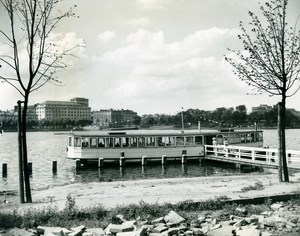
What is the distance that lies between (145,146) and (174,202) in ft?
87.3

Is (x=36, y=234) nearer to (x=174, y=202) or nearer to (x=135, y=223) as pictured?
(x=135, y=223)

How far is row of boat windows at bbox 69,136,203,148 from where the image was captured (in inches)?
1471

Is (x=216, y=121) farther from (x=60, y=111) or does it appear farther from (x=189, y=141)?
(x=189, y=141)

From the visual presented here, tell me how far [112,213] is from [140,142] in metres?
28.1

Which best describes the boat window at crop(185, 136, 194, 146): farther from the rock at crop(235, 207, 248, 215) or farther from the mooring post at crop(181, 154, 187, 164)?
the rock at crop(235, 207, 248, 215)

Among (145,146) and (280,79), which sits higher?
(280,79)

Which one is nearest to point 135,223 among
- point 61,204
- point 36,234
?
point 36,234

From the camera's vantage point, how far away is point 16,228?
9.17 m

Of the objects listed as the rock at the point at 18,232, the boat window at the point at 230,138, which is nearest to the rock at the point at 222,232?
the rock at the point at 18,232

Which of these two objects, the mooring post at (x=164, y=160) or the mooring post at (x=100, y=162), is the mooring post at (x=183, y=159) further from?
the mooring post at (x=100, y=162)

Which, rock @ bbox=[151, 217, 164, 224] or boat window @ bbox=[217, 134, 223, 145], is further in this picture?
boat window @ bbox=[217, 134, 223, 145]

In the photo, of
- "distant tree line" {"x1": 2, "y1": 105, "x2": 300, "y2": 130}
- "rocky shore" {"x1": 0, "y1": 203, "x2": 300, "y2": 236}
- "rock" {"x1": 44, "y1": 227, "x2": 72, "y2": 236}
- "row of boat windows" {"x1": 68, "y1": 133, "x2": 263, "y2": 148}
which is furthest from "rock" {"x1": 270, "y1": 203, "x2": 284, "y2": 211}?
"distant tree line" {"x1": 2, "y1": 105, "x2": 300, "y2": 130}

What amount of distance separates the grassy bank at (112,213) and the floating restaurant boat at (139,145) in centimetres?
2556

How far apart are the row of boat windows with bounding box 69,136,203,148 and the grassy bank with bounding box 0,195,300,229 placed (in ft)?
86.7
